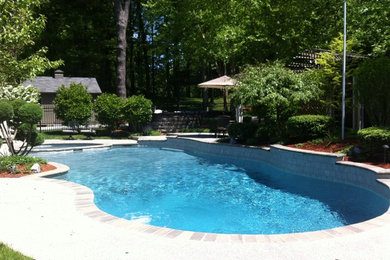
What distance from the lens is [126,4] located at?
24234 millimetres

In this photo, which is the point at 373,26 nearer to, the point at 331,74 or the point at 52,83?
the point at 331,74

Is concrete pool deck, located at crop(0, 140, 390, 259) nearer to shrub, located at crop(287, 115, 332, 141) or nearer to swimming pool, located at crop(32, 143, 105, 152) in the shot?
shrub, located at crop(287, 115, 332, 141)

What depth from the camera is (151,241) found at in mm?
4641

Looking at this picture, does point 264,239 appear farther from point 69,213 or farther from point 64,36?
point 64,36

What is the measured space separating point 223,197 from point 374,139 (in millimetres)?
4271

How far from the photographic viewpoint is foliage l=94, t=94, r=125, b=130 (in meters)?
21.5

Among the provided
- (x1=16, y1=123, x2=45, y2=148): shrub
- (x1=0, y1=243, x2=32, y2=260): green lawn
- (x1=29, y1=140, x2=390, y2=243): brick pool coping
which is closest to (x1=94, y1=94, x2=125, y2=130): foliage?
(x1=16, y1=123, x2=45, y2=148): shrub

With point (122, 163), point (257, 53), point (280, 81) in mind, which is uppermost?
point (257, 53)

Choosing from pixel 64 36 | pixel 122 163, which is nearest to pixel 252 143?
pixel 122 163

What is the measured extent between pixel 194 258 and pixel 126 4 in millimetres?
23002

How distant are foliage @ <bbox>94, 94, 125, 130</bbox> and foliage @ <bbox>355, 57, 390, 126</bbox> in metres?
14.3

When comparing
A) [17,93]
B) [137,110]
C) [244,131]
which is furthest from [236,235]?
[137,110]

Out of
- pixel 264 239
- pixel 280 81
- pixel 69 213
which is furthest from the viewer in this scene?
pixel 280 81

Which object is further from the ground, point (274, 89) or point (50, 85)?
point (50, 85)
